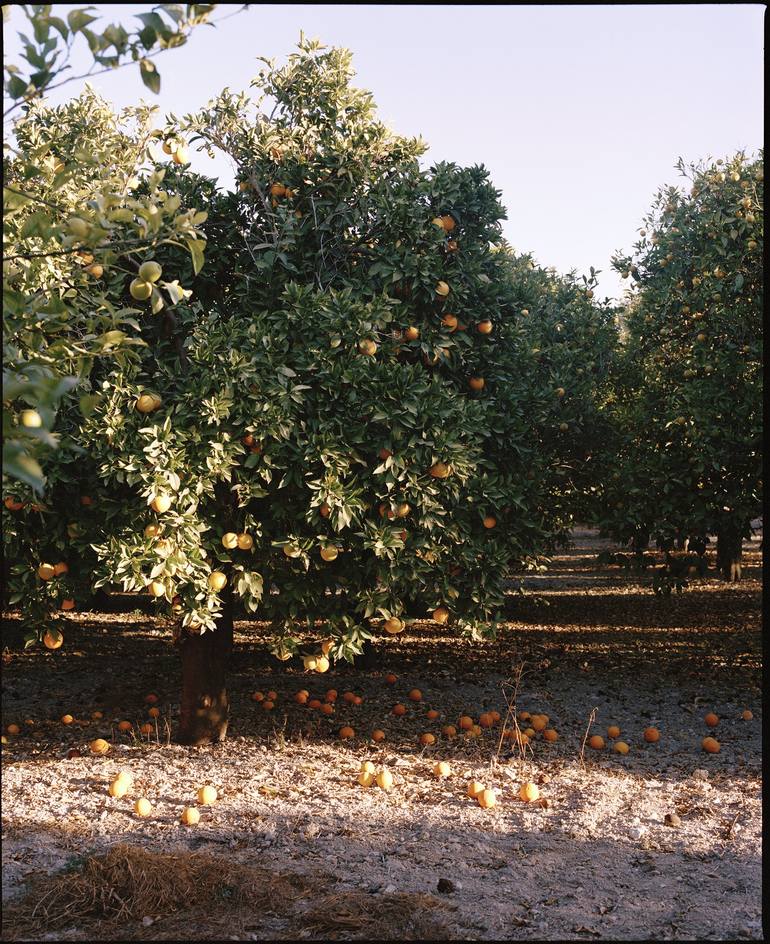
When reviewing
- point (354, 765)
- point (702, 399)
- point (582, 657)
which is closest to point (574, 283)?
point (702, 399)

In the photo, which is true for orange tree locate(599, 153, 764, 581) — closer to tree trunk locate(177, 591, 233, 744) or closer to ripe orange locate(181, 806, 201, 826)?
tree trunk locate(177, 591, 233, 744)

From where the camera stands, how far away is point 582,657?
10.3 metres

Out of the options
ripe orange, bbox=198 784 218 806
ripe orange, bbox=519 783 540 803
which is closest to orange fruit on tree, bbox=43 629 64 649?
ripe orange, bbox=198 784 218 806

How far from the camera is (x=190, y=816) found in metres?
4.86

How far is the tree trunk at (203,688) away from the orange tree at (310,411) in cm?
2

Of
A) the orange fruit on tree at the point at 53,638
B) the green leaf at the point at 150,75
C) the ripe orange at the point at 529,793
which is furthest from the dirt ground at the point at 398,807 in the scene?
the green leaf at the point at 150,75

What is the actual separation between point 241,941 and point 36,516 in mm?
3076

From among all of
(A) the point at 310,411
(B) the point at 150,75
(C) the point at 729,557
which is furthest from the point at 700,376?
(C) the point at 729,557

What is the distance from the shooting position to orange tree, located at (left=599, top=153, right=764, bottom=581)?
25.2 feet

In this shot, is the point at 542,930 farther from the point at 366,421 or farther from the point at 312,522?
the point at 366,421

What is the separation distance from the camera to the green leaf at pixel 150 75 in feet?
8.91

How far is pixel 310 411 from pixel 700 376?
480 centimetres

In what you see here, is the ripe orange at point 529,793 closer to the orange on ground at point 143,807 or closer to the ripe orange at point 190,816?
the ripe orange at point 190,816

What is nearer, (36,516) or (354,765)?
(36,516)
